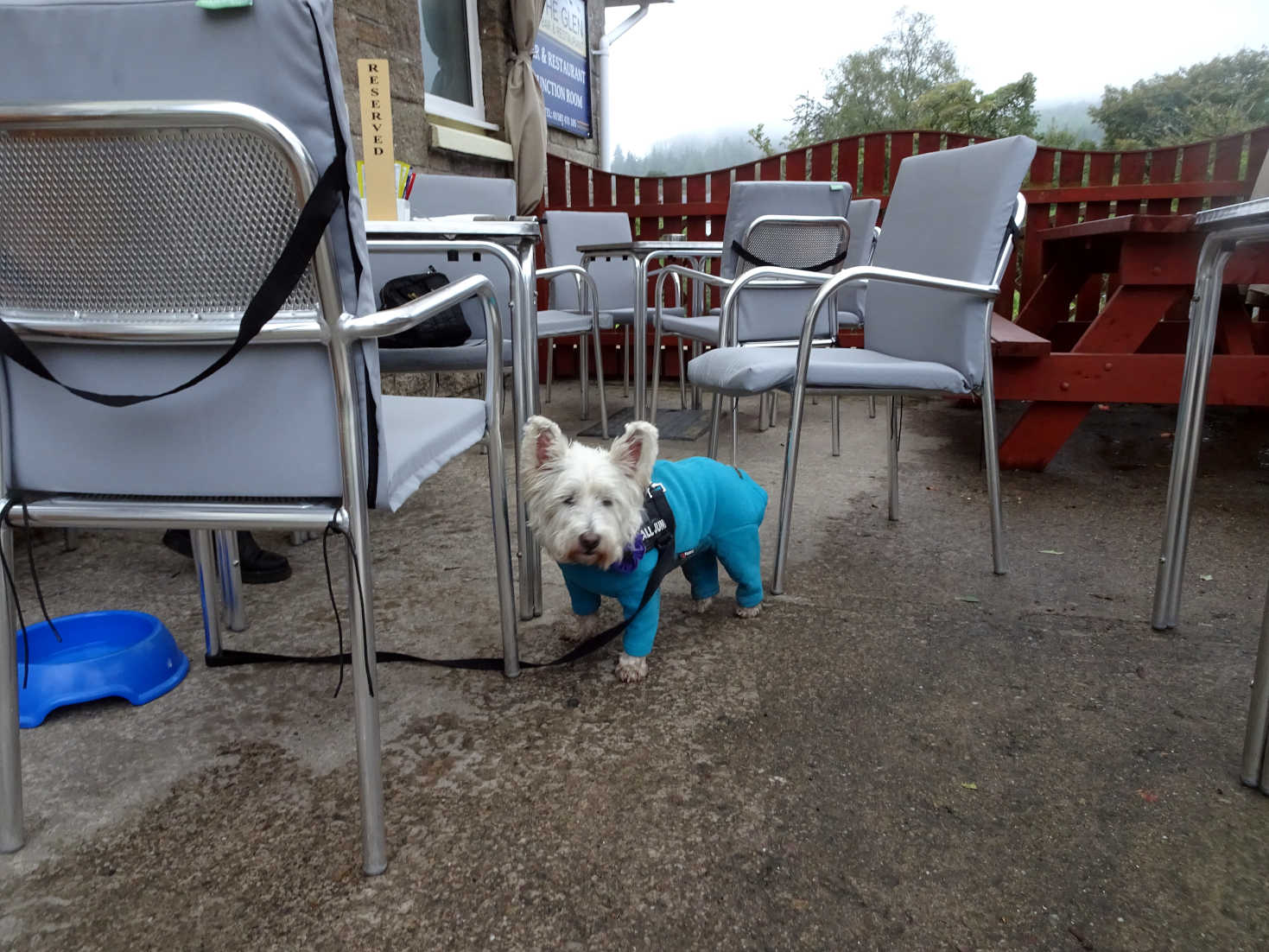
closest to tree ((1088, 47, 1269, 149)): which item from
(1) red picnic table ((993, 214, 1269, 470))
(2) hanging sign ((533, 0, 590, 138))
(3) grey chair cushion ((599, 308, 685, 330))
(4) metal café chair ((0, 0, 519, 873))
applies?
(2) hanging sign ((533, 0, 590, 138))

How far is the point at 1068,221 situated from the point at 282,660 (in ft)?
20.2

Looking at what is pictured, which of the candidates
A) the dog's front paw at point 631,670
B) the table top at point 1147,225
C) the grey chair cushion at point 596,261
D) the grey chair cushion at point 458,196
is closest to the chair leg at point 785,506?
the dog's front paw at point 631,670

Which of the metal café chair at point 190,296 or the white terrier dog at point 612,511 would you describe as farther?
the white terrier dog at point 612,511

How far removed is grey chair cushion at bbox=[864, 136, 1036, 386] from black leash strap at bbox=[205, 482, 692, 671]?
989 millimetres

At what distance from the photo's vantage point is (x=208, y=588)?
1.81 meters

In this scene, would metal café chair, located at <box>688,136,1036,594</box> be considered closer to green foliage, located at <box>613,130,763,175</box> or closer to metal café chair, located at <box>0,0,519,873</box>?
metal café chair, located at <box>0,0,519,873</box>

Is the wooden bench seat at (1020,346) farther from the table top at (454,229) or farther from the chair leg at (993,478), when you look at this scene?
the table top at (454,229)

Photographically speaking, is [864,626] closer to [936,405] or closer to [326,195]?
[326,195]

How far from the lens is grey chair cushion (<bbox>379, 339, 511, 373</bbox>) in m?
2.75

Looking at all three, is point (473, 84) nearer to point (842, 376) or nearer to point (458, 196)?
point (458, 196)

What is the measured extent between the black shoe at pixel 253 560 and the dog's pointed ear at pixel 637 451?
121 centimetres

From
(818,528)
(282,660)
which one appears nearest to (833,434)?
(818,528)

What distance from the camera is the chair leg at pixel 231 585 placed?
2014 mm

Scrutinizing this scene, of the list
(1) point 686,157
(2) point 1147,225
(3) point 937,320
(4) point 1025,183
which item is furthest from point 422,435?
(1) point 686,157
